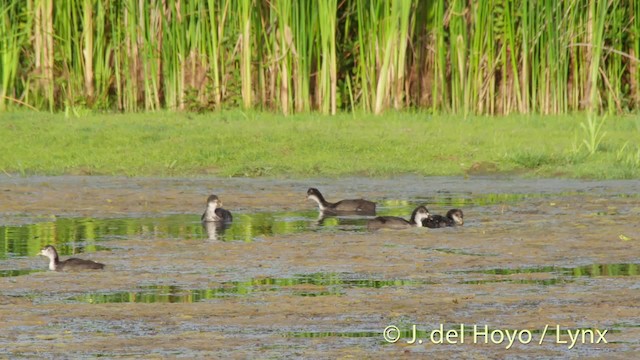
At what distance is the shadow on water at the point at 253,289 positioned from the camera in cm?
809

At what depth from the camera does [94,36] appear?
19688mm

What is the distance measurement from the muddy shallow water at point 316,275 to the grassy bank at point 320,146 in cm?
105

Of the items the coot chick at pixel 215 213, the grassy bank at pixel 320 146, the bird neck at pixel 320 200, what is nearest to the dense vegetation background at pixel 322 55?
the grassy bank at pixel 320 146

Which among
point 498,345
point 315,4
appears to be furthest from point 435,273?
point 315,4

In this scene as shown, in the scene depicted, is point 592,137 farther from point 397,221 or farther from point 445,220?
point 397,221

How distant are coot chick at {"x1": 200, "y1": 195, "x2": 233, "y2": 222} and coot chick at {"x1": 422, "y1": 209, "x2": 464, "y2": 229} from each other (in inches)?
61.7

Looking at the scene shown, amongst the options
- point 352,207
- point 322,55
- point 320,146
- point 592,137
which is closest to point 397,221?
point 352,207

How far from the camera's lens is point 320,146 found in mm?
15703

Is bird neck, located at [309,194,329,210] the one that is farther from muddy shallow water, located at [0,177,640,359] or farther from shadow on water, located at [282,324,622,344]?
shadow on water, located at [282,324,622,344]

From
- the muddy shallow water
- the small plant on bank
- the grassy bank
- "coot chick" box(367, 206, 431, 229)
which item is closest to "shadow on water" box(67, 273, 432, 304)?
the muddy shallow water

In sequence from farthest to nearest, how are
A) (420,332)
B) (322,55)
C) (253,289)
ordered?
1. (322,55)
2. (253,289)
3. (420,332)

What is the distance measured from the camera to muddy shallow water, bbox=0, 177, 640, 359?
22.6 ft

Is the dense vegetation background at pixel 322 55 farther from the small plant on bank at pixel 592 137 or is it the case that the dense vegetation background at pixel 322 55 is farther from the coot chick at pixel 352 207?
the coot chick at pixel 352 207

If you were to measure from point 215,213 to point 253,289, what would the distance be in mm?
3061
